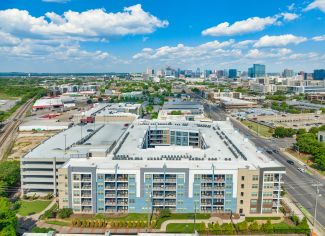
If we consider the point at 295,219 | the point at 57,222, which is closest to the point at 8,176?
the point at 57,222

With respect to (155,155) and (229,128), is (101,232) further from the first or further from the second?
(229,128)

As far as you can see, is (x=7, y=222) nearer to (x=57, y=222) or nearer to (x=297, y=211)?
(x=57, y=222)

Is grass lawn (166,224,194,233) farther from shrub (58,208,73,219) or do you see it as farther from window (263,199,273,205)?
shrub (58,208,73,219)

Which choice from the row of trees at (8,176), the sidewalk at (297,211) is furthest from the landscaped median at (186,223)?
the row of trees at (8,176)

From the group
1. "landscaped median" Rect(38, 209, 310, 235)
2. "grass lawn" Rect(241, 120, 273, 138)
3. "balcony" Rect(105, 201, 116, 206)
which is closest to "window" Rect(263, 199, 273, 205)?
"landscaped median" Rect(38, 209, 310, 235)

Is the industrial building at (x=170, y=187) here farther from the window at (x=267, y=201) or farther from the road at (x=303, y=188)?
the road at (x=303, y=188)
